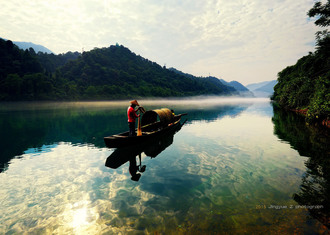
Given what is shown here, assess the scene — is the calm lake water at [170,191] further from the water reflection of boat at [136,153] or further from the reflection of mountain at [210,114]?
the reflection of mountain at [210,114]

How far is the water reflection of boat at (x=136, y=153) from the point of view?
1036cm

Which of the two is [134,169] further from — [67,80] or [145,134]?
[67,80]

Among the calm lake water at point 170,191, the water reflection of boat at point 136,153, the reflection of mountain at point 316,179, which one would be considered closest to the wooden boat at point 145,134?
the water reflection of boat at point 136,153

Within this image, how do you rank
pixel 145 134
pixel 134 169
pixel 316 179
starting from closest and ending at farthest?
1. pixel 316 179
2. pixel 134 169
3. pixel 145 134

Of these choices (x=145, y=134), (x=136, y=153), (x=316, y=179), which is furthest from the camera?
(x=145, y=134)

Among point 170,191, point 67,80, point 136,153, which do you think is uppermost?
point 67,80

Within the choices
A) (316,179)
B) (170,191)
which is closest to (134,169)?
(170,191)

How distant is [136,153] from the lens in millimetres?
13156

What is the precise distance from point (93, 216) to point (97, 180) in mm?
2980

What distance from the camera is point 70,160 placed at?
38.8 ft

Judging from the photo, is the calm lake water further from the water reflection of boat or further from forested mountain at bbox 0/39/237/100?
forested mountain at bbox 0/39/237/100

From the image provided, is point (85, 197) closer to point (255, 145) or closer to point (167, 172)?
point (167, 172)

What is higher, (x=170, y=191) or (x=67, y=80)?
(x=67, y=80)

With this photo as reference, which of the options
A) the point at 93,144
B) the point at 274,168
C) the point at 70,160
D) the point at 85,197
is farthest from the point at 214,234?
the point at 93,144
